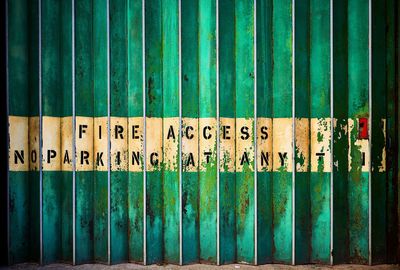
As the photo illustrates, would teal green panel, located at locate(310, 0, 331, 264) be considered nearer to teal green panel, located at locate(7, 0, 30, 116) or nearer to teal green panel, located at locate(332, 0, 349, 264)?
teal green panel, located at locate(332, 0, 349, 264)

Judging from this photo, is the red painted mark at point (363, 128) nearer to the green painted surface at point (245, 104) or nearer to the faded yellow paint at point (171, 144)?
the green painted surface at point (245, 104)

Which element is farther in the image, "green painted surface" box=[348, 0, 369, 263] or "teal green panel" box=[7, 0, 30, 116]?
"teal green panel" box=[7, 0, 30, 116]

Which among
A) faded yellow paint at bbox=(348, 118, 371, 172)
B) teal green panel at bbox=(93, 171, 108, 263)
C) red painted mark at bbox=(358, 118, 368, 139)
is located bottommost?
teal green panel at bbox=(93, 171, 108, 263)

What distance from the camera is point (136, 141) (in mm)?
3613

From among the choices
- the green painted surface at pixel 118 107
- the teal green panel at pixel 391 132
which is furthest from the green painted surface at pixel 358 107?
the green painted surface at pixel 118 107

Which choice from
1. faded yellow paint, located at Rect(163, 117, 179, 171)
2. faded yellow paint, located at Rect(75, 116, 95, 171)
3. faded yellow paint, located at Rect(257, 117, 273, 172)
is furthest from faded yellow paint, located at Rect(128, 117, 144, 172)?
faded yellow paint, located at Rect(257, 117, 273, 172)

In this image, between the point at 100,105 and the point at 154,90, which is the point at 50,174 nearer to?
the point at 100,105

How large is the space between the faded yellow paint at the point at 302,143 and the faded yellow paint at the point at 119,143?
5.12 ft

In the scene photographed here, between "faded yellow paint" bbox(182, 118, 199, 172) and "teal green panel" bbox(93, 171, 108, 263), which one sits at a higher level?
"faded yellow paint" bbox(182, 118, 199, 172)

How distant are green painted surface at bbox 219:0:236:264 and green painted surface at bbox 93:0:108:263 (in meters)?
1.06

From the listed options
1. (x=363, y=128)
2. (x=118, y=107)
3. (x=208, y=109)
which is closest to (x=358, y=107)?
(x=363, y=128)

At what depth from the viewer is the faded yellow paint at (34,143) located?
365 centimetres

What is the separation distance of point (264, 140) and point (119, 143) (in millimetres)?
1326

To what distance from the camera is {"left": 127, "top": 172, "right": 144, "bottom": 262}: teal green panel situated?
3.60 m
